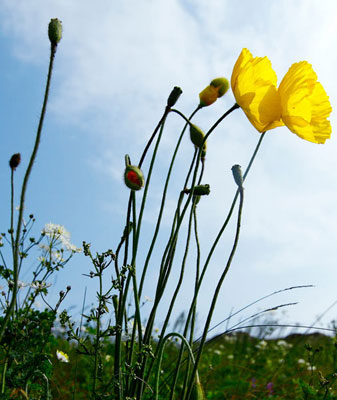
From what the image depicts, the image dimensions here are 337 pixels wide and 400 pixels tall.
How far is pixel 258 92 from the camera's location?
1747 mm

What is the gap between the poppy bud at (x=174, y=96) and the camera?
173 cm

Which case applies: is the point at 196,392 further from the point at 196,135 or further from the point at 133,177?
the point at 196,135

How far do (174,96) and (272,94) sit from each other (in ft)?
1.05

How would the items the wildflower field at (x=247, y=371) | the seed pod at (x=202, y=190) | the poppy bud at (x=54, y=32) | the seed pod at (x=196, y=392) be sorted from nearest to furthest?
the poppy bud at (x=54, y=32), the seed pod at (x=196, y=392), the seed pod at (x=202, y=190), the wildflower field at (x=247, y=371)

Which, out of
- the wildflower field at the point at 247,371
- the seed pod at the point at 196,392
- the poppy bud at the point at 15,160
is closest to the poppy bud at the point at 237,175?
the seed pod at the point at 196,392

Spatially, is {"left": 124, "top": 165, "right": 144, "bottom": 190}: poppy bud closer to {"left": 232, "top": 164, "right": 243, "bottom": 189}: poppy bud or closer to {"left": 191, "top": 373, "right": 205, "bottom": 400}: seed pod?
{"left": 232, "top": 164, "right": 243, "bottom": 189}: poppy bud

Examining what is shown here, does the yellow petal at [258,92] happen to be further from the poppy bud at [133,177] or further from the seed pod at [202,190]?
the poppy bud at [133,177]

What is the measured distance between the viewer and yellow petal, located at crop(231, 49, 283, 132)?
5.68ft

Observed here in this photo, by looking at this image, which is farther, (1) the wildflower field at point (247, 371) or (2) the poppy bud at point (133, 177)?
(1) the wildflower field at point (247, 371)

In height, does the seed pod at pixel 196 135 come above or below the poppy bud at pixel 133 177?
above

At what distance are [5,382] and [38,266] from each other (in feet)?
2.16

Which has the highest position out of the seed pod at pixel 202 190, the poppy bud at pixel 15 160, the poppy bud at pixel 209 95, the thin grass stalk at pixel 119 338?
the poppy bud at pixel 209 95

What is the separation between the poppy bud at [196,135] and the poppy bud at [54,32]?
22.3 inches

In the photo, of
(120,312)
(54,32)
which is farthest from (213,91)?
(120,312)
